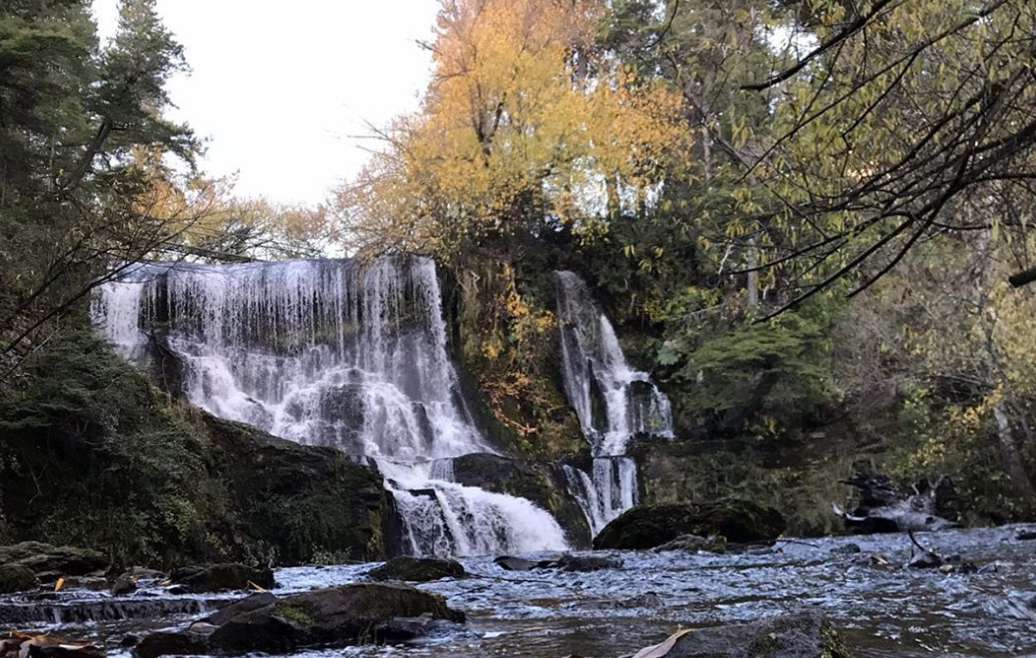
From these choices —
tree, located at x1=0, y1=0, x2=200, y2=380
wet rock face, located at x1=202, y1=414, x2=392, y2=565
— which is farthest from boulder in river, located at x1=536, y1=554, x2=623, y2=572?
tree, located at x1=0, y1=0, x2=200, y2=380

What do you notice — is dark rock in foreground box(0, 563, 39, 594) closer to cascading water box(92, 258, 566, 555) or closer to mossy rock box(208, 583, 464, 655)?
mossy rock box(208, 583, 464, 655)

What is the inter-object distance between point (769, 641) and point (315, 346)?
1749cm

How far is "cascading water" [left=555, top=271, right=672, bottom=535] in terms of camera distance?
17.3m

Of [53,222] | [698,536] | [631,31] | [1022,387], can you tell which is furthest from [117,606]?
[631,31]

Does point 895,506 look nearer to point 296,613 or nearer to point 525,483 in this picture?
point 525,483

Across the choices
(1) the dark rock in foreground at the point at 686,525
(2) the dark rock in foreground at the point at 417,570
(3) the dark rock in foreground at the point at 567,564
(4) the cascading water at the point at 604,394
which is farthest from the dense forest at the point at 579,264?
(2) the dark rock in foreground at the point at 417,570

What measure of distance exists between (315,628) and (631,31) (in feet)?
79.9

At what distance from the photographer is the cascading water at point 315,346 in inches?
705

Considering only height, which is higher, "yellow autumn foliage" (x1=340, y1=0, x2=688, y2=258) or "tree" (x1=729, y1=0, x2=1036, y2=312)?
"yellow autumn foliage" (x1=340, y1=0, x2=688, y2=258)

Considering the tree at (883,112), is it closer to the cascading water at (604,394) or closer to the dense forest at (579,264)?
the dense forest at (579,264)

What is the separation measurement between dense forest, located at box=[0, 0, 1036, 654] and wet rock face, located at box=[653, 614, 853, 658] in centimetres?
163

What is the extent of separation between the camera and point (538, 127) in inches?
832

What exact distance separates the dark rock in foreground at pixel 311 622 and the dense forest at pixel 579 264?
1872 millimetres

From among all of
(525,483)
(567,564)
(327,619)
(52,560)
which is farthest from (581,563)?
(52,560)
